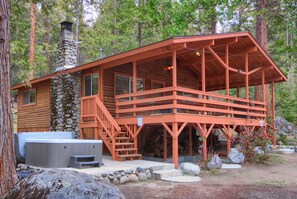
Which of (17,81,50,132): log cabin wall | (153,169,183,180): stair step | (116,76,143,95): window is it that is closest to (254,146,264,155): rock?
(153,169,183,180): stair step

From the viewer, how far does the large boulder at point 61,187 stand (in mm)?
3066

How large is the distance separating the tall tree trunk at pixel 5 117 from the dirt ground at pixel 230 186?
7.44 ft

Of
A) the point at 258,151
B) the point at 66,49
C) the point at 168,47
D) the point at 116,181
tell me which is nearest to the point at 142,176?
the point at 116,181

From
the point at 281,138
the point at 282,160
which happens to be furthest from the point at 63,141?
the point at 281,138

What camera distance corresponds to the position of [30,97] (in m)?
15.3

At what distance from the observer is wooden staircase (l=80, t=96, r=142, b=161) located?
9688 millimetres

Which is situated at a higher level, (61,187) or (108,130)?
(108,130)

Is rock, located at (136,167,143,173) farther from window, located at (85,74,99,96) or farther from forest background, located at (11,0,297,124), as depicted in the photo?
forest background, located at (11,0,297,124)

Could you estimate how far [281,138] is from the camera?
16.2 meters

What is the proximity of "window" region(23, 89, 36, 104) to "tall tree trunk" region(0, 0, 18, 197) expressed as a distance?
11.1 m

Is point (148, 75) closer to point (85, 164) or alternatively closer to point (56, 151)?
point (85, 164)

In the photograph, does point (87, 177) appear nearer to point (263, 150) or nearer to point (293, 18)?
point (293, 18)

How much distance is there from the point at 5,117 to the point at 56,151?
12.0 ft

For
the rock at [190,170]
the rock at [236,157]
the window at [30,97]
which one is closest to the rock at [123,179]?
the rock at [190,170]
